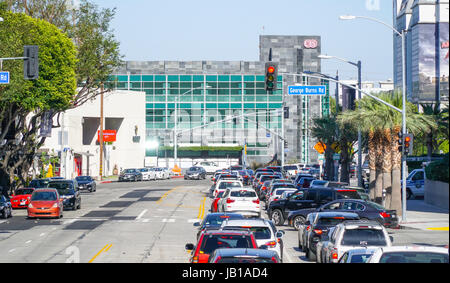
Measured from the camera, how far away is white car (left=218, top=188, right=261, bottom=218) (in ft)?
118

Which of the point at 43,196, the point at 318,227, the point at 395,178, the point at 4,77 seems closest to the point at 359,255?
the point at 318,227

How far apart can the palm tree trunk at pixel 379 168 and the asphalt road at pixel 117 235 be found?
842 cm

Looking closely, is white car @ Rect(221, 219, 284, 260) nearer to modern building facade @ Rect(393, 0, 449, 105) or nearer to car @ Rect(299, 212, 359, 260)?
car @ Rect(299, 212, 359, 260)

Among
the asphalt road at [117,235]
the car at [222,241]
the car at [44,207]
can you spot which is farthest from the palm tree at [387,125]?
the car at [222,241]

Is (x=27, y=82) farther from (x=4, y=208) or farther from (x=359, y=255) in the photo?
(x=359, y=255)

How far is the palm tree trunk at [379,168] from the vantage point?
40.9 m

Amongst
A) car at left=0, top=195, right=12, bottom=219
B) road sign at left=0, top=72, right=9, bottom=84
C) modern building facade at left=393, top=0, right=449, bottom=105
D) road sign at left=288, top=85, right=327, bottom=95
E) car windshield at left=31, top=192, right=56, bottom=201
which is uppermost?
modern building facade at left=393, top=0, right=449, bottom=105

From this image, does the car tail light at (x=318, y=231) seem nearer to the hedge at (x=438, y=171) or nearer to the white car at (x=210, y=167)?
the hedge at (x=438, y=171)

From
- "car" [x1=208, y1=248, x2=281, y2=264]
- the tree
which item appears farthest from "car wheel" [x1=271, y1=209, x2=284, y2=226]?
"car" [x1=208, y1=248, x2=281, y2=264]

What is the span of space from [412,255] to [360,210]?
59.4 feet

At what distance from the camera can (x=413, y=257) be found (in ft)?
41.0

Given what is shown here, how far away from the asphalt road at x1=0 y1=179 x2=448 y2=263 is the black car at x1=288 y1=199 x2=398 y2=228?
711mm

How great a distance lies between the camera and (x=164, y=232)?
32.0 metres
